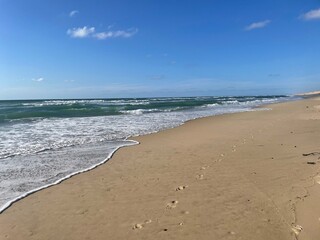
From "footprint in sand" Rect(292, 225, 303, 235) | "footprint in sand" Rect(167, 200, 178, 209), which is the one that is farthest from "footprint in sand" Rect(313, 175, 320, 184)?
"footprint in sand" Rect(167, 200, 178, 209)

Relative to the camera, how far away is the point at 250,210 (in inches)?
185

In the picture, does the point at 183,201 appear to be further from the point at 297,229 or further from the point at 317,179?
the point at 317,179

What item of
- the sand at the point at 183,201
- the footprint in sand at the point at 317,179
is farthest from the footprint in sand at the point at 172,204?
the footprint in sand at the point at 317,179

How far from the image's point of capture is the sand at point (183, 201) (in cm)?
420

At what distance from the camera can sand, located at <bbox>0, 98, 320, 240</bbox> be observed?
4.20 metres

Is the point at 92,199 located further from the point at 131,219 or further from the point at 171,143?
the point at 171,143

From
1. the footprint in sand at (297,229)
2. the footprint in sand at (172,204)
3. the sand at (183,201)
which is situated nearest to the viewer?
the footprint in sand at (297,229)

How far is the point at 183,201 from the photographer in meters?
5.21

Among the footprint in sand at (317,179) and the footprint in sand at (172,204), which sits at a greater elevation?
the footprint in sand at (317,179)

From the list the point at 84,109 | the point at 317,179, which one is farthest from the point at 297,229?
the point at 84,109

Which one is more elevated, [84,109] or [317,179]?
[317,179]

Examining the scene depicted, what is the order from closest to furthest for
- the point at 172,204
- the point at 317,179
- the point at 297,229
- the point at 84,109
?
the point at 297,229 < the point at 172,204 < the point at 317,179 < the point at 84,109

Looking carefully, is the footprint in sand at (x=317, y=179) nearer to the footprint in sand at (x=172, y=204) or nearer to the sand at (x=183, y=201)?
the sand at (x=183, y=201)

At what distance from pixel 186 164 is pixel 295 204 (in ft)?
11.0
